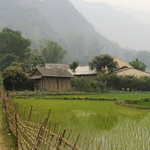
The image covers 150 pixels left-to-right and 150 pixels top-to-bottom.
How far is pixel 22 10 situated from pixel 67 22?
3179cm

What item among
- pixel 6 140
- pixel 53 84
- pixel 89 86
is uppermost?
pixel 53 84

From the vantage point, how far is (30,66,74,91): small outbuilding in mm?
22025

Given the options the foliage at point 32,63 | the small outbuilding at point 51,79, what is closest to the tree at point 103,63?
the foliage at point 32,63

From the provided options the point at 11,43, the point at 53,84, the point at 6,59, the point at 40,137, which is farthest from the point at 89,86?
the point at 11,43

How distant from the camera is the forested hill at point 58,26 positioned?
4131 inches

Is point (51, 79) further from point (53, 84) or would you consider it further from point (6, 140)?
point (6, 140)

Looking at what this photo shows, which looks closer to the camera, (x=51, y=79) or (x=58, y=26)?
(x=51, y=79)

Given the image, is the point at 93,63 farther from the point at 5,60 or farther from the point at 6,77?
the point at 6,77

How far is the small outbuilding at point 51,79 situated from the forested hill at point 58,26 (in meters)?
62.5

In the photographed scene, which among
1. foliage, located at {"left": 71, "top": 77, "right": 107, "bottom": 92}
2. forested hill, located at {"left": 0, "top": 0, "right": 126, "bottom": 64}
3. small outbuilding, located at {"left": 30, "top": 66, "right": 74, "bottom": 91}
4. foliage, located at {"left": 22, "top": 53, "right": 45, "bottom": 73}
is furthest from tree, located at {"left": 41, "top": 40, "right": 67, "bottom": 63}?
foliage, located at {"left": 71, "top": 77, "right": 107, "bottom": 92}

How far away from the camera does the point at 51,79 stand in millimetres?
22438

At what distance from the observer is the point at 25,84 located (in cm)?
2380

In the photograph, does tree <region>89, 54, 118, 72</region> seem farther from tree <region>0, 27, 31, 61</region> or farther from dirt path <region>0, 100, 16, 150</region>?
dirt path <region>0, 100, 16, 150</region>

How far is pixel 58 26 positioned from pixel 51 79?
123 m
